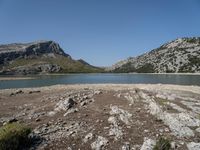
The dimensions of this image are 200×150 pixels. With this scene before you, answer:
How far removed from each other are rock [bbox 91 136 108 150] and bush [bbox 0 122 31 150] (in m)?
4.85

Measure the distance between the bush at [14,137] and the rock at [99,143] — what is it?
15.9 feet

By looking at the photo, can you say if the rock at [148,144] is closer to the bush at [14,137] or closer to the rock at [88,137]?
the rock at [88,137]

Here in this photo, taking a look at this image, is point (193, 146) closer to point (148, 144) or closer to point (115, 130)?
point (148, 144)

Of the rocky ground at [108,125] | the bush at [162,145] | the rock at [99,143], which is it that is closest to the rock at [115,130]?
the rocky ground at [108,125]

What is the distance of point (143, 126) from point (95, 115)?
566 cm

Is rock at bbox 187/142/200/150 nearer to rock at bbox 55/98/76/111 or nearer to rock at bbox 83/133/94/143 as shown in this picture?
rock at bbox 83/133/94/143

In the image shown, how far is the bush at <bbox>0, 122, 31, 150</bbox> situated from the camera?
1769cm

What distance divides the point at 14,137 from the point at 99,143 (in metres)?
5.82

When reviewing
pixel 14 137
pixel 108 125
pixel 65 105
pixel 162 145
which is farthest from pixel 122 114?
pixel 14 137

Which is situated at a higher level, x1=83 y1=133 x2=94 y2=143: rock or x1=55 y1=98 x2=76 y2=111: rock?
x1=55 y1=98 x2=76 y2=111: rock

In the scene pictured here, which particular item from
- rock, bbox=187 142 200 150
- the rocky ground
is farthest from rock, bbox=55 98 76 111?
rock, bbox=187 142 200 150

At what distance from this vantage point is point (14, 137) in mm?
18297

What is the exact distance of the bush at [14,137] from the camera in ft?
58.0

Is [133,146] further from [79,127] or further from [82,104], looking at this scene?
[82,104]
